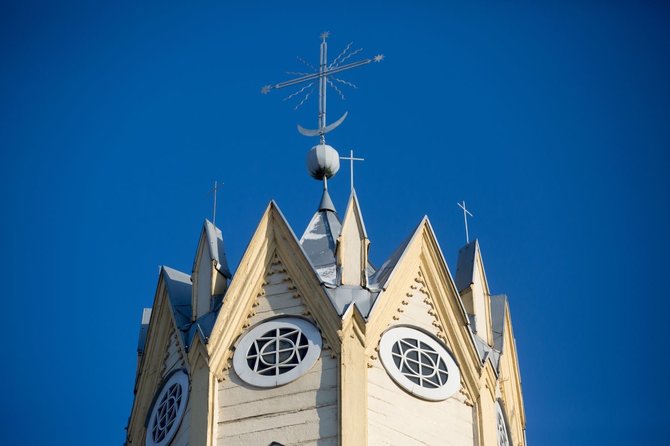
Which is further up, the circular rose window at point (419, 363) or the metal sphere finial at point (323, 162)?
the metal sphere finial at point (323, 162)

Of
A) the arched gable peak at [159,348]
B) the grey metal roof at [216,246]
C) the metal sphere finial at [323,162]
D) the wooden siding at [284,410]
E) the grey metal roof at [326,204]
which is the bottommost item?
the wooden siding at [284,410]

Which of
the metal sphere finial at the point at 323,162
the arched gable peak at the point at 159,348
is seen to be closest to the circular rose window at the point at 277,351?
the arched gable peak at the point at 159,348

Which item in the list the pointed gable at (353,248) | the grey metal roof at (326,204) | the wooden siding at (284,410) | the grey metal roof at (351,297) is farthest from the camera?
the grey metal roof at (326,204)

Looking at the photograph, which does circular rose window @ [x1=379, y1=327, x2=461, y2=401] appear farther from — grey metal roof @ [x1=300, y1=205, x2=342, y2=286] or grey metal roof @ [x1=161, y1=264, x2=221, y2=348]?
grey metal roof @ [x1=161, y1=264, x2=221, y2=348]

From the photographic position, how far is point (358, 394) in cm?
4675

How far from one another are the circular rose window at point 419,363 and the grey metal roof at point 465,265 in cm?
Answer: 258

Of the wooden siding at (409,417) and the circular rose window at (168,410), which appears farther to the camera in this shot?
the circular rose window at (168,410)

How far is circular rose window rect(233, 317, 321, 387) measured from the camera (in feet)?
156

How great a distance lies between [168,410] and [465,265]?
8058 mm

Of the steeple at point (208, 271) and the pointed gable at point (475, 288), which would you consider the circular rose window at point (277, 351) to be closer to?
the steeple at point (208, 271)

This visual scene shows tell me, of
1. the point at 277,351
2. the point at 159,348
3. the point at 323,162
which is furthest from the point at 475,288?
the point at 159,348

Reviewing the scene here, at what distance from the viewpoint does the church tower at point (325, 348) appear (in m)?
46.9

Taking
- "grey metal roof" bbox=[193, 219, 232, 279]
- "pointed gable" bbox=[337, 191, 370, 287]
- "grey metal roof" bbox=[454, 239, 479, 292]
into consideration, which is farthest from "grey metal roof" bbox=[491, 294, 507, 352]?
"grey metal roof" bbox=[193, 219, 232, 279]

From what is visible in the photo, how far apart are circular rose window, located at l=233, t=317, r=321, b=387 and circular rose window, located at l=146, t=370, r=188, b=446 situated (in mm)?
1622
